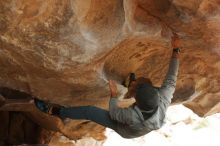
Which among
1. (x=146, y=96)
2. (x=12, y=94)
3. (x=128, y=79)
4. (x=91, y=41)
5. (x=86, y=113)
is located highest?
(x=91, y=41)

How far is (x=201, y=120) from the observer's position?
61.1 ft

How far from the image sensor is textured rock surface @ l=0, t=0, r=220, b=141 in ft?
14.5

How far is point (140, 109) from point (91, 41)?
3.71 feet

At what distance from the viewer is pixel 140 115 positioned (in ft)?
16.5

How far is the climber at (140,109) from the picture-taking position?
197 inches

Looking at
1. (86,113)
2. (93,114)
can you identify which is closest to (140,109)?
(93,114)

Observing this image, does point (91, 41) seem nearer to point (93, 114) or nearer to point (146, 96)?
point (146, 96)

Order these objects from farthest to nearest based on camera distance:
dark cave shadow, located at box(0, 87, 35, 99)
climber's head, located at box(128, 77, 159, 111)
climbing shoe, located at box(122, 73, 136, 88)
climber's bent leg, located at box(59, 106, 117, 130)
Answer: dark cave shadow, located at box(0, 87, 35, 99)
climbing shoe, located at box(122, 73, 136, 88)
climber's bent leg, located at box(59, 106, 117, 130)
climber's head, located at box(128, 77, 159, 111)

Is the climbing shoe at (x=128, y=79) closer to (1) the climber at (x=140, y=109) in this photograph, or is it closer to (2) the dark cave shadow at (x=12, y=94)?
(1) the climber at (x=140, y=109)

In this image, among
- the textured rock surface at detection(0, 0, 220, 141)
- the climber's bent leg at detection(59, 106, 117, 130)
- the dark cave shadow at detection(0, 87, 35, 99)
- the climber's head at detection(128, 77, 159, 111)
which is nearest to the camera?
the textured rock surface at detection(0, 0, 220, 141)

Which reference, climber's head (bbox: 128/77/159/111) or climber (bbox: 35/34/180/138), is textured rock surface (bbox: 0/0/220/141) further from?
climber's head (bbox: 128/77/159/111)

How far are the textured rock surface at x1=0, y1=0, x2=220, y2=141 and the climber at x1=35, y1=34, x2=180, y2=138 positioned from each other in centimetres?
39

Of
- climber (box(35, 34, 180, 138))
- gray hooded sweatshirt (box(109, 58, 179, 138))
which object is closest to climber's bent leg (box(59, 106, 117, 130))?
climber (box(35, 34, 180, 138))

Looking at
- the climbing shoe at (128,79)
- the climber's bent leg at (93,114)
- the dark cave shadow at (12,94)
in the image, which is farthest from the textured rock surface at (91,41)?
the dark cave shadow at (12,94)
